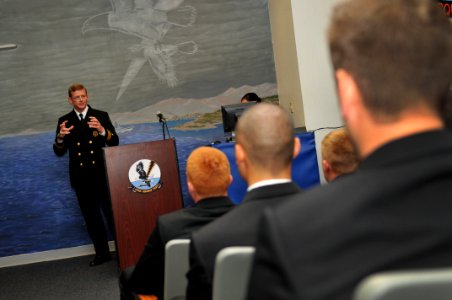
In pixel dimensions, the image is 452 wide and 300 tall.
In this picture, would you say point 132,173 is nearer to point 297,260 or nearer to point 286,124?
point 286,124

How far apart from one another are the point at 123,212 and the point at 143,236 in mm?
277

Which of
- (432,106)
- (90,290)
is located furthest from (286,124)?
(90,290)

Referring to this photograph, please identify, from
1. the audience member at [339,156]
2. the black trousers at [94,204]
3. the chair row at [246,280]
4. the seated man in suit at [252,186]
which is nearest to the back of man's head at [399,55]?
the chair row at [246,280]

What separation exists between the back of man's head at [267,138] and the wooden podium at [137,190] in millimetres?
3060

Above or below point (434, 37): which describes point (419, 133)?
below

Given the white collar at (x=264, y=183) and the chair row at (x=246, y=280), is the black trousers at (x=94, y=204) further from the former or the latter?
the white collar at (x=264, y=183)

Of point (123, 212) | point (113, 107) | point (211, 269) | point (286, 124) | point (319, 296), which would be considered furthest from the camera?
point (113, 107)

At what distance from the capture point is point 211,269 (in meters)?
1.54

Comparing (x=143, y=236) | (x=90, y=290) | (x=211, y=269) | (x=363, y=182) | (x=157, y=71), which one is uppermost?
(x=157, y=71)

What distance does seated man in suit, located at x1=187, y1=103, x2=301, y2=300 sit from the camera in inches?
59.9

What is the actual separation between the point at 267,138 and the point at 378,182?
3.00 ft

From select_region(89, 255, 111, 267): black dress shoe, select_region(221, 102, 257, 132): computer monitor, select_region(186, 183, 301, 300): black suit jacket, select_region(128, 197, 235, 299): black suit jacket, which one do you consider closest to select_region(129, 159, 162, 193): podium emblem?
select_region(221, 102, 257, 132): computer monitor

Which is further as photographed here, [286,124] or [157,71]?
[157,71]

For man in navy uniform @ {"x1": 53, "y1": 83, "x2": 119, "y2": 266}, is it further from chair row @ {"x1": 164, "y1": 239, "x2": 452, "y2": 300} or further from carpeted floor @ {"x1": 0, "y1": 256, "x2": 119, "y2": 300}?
chair row @ {"x1": 164, "y1": 239, "x2": 452, "y2": 300}
